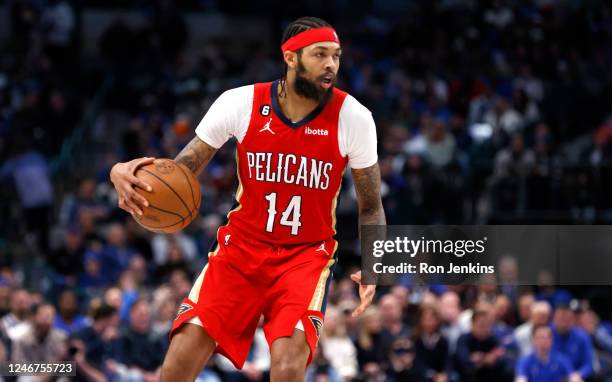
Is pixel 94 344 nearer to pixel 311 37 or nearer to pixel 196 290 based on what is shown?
pixel 196 290

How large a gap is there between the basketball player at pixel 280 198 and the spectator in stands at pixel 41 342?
4.41m

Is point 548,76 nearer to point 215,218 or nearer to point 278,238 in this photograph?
point 215,218

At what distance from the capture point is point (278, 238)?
6.63 m

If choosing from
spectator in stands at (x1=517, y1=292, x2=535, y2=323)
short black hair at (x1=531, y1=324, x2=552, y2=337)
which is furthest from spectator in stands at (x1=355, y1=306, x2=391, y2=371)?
spectator in stands at (x1=517, y1=292, x2=535, y2=323)

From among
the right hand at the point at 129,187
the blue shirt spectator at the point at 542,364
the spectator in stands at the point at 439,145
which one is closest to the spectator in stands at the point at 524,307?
the blue shirt spectator at the point at 542,364

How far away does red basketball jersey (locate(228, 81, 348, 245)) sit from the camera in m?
6.60

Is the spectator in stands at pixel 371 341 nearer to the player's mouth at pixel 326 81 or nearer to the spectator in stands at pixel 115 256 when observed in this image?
the spectator in stands at pixel 115 256

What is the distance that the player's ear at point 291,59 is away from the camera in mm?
6664

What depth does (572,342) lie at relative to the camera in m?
12.2

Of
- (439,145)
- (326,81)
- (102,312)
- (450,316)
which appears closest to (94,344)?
(102,312)

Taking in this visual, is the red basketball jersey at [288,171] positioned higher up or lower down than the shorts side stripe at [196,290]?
higher up

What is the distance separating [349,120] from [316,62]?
1.32 feet

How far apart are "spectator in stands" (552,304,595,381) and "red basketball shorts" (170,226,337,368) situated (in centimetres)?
617

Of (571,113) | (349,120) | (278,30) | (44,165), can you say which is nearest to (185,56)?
(278,30)
